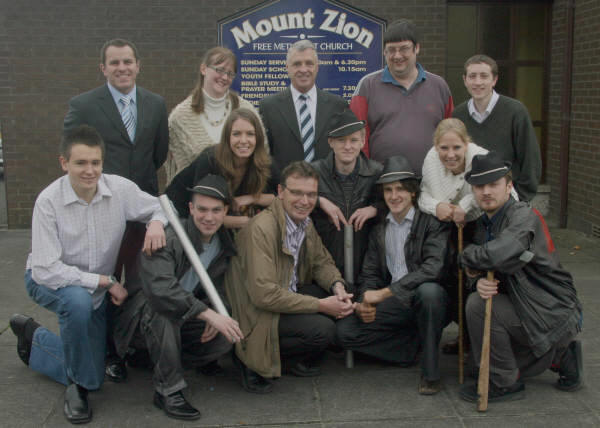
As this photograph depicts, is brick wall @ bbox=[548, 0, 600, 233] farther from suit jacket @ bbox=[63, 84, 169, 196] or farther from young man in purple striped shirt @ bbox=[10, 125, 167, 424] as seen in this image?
young man in purple striped shirt @ bbox=[10, 125, 167, 424]

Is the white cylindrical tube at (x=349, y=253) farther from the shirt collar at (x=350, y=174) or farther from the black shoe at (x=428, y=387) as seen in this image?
the black shoe at (x=428, y=387)

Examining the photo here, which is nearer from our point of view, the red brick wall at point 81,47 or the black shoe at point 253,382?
the black shoe at point 253,382

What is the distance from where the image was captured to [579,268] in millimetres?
6926

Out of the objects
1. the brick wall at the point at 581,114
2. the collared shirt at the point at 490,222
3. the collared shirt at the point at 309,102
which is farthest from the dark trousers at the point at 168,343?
the brick wall at the point at 581,114

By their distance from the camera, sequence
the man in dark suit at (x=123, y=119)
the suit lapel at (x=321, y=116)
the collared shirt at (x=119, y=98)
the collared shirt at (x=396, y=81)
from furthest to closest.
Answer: the suit lapel at (x=321, y=116) < the collared shirt at (x=396, y=81) < the collared shirt at (x=119, y=98) < the man in dark suit at (x=123, y=119)

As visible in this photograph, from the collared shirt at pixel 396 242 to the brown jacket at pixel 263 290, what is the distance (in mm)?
602

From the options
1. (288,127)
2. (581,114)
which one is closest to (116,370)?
(288,127)

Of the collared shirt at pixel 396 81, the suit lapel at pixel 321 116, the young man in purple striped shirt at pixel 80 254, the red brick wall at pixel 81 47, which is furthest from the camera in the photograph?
the red brick wall at pixel 81 47

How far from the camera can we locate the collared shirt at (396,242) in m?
4.46

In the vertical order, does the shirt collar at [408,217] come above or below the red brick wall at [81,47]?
below

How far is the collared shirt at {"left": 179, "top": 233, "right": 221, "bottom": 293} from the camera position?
423cm

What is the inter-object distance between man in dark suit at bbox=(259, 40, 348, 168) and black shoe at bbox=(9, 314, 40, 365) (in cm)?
199

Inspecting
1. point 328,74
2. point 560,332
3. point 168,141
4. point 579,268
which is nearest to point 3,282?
point 168,141

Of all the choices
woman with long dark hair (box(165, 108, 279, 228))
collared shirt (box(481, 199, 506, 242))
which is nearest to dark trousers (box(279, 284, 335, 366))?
woman with long dark hair (box(165, 108, 279, 228))
